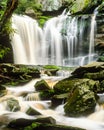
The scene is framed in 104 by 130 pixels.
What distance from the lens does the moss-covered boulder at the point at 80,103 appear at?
30.0 ft

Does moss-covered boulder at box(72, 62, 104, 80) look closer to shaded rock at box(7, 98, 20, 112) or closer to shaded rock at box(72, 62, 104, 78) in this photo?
shaded rock at box(72, 62, 104, 78)

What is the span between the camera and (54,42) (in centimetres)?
1911

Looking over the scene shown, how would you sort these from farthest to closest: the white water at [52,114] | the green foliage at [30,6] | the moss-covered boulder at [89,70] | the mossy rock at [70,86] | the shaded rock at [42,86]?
1. the green foliage at [30,6]
2. the moss-covered boulder at [89,70]
3. the shaded rock at [42,86]
4. the mossy rock at [70,86]
5. the white water at [52,114]

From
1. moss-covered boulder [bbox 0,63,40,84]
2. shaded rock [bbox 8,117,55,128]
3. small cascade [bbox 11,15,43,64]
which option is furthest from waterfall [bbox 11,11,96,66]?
shaded rock [bbox 8,117,55,128]

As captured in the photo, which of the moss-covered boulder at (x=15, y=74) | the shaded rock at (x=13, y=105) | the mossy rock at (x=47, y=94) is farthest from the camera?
the moss-covered boulder at (x=15, y=74)

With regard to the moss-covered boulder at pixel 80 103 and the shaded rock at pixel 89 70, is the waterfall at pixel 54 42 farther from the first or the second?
the moss-covered boulder at pixel 80 103

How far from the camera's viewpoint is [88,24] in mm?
18406

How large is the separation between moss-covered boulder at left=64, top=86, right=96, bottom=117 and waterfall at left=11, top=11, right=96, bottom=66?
8.25m

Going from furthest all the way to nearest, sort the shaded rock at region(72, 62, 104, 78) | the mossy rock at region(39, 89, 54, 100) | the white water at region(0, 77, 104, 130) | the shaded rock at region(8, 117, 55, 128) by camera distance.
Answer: the shaded rock at region(72, 62, 104, 78) → the mossy rock at region(39, 89, 54, 100) → the white water at region(0, 77, 104, 130) → the shaded rock at region(8, 117, 55, 128)

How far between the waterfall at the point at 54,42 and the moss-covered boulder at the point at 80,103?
8.25m

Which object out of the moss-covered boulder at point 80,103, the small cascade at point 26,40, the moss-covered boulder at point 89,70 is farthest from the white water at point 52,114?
the small cascade at point 26,40

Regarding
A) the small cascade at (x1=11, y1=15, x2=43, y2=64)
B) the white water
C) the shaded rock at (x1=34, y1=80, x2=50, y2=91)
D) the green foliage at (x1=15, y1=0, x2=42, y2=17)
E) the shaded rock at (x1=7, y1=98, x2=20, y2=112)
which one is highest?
the green foliage at (x1=15, y1=0, x2=42, y2=17)

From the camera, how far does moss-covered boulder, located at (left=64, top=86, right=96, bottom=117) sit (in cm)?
→ 915

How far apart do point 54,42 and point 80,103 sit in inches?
403
